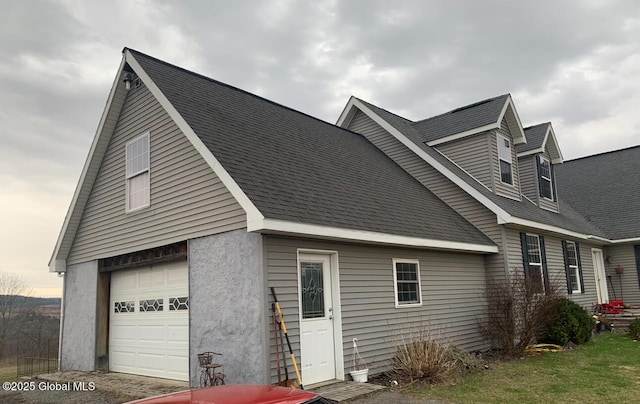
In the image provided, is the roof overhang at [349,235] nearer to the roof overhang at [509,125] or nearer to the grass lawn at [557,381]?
the grass lawn at [557,381]

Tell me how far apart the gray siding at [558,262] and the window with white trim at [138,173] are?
892cm

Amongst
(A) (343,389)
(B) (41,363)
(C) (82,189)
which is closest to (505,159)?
(A) (343,389)

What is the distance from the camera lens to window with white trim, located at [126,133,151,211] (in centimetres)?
1039

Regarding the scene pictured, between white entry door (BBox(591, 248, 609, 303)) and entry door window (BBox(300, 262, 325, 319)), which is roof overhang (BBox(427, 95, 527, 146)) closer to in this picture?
white entry door (BBox(591, 248, 609, 303))

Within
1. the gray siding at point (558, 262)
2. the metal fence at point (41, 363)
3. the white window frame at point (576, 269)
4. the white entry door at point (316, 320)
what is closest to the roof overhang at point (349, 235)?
the white entry door at point (316, 320)

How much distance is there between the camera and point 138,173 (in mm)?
10586

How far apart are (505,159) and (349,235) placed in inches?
331

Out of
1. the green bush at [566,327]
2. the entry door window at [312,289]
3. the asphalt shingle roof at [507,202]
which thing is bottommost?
the green bush at [566,327]

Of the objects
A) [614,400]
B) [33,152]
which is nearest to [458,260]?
[614,400]

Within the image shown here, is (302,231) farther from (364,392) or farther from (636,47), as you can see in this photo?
(636,47)

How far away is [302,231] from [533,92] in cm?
1397

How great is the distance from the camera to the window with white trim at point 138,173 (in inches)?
409

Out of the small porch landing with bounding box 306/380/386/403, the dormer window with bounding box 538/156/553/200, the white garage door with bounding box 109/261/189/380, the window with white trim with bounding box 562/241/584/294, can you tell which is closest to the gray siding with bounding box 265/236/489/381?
the small porch landing with bounding box 306/380/386/403

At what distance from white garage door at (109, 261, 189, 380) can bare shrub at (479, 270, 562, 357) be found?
6.96 m
